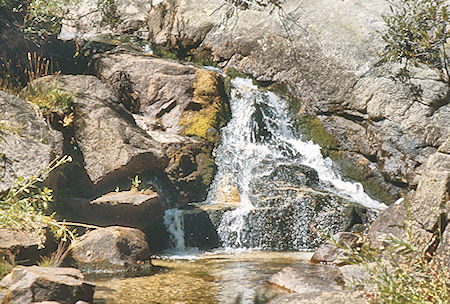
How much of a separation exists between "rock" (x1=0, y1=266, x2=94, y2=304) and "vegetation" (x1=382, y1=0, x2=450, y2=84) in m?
9.87

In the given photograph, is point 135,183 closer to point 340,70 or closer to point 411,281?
point 340,70

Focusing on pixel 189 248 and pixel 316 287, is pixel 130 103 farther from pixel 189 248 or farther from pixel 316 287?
pixel 316 287

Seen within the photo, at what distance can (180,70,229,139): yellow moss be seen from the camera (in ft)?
41.2

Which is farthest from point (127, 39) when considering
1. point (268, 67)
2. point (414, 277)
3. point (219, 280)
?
point (414, 277)

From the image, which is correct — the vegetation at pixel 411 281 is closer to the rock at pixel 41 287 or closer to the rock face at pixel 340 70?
the rock at pixel 41 287

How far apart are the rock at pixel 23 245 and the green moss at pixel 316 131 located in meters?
7.88

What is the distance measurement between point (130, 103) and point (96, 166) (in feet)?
13.1

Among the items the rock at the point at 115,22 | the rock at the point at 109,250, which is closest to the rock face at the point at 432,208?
the rock at the point at 109,250

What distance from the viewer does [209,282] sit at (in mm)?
6863

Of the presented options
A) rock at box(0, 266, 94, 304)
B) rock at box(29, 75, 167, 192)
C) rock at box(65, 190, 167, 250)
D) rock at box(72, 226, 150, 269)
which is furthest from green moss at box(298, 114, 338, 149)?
rock at box(0, 266, 94, 304)

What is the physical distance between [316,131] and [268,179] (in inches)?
109

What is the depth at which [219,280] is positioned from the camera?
7.00 meters

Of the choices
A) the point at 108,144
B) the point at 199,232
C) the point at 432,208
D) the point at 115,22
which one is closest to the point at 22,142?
the point at 108,144

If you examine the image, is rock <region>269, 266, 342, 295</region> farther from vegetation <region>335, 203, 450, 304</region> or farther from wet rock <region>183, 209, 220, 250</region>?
wet rock <region>183, 209, 220, 250</region>
